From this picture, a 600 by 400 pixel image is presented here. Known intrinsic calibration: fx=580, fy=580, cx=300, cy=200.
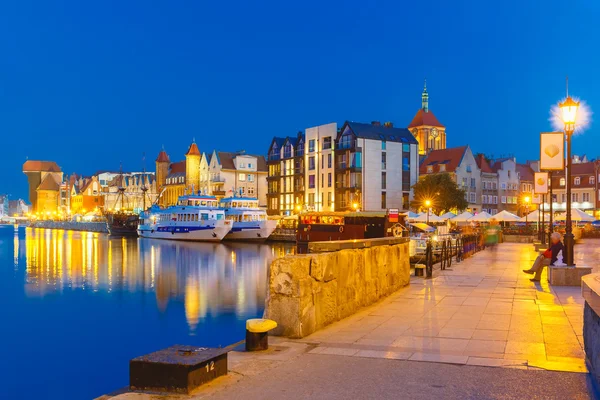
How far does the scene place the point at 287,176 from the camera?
86.3 metres

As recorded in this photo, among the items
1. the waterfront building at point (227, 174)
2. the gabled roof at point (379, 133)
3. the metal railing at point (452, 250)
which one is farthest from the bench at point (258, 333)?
the waterfront building at point (227, 174)

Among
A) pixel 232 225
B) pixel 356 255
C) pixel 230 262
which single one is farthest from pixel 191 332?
pixel 232 225

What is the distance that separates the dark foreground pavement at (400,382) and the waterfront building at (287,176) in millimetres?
75659

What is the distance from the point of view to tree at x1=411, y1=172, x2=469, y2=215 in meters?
74.1

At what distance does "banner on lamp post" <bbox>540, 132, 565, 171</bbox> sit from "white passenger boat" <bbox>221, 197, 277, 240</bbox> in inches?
2255

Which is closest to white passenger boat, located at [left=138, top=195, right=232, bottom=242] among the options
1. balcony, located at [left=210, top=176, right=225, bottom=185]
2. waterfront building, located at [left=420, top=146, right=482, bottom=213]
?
balcony, located at [left=210, top=176, right=225, bottom=185]

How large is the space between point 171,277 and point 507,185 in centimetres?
7454

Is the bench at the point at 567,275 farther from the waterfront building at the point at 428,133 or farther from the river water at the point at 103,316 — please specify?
the waterfront building at the point at 428,133

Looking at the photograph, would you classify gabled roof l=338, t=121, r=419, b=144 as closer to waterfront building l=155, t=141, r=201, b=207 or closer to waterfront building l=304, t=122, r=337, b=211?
waterfront building l=304, t=122, r=337, b=211

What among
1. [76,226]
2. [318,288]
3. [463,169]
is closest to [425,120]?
[463,169]

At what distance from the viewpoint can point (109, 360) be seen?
15.5 meters

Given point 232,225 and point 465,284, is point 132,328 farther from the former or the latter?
point 232,225

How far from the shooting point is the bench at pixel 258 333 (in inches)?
339

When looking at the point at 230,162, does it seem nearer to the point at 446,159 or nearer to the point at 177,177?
the point at 177,177
